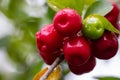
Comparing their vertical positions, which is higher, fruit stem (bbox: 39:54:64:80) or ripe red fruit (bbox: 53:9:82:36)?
ripe red fruit (bbox: 53:9:82:36)

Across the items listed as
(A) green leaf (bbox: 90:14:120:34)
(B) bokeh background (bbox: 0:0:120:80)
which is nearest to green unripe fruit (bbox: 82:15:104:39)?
(A) green leaf (bbox: 90:14:120:34)

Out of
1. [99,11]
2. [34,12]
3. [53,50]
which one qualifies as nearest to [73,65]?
[53,50]

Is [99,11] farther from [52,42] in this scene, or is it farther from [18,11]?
[18,11]

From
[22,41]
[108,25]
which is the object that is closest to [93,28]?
[108,25]

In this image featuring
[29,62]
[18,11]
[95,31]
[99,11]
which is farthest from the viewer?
[18,11]

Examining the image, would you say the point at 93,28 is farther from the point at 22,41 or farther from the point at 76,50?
the point at 22,41

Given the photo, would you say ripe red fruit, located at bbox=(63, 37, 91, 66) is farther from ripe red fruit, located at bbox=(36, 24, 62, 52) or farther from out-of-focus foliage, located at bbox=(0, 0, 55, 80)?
out-of-focus foliage, located at bbox=(0, 0, 55, 80)

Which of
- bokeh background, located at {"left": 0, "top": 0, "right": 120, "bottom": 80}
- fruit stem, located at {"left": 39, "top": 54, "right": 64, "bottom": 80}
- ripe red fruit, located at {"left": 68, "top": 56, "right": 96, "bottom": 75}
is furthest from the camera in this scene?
bokeh background, located at {"left": 0, "top": 0, "right": 120, "bottom": 80}
